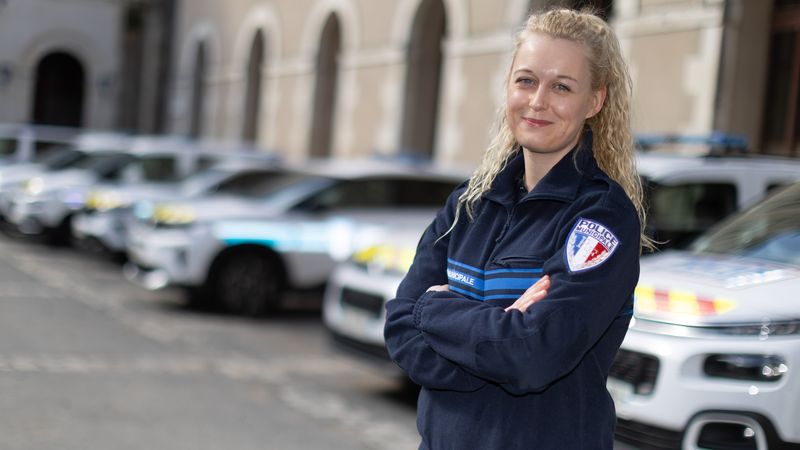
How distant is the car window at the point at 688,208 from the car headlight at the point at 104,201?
334 inches

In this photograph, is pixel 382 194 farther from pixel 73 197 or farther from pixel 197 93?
pixel 197 93

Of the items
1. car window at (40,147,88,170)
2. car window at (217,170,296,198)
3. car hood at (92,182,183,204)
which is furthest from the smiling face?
car window at (40,147,88,170)

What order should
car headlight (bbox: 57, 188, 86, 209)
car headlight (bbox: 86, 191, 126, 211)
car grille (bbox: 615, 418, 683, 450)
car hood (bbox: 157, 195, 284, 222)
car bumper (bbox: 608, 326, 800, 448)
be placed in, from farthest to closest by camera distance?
car headlight (bbox: 57, 188, 86, 209) → car headlight (bbox: 86, 191, 126, 211) → car hood (bbox: 157, 195, 284, 222) → car grille (bbox: 615, 418, 683, 450) → car bumper (bbox: 608, 326, 800, 448)

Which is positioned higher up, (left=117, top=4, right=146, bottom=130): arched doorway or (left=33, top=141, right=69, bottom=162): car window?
→ (left=117, top=4, right=146, bottom=130): arched doorway

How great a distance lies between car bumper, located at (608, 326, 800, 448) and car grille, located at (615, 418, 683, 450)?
0.02 m

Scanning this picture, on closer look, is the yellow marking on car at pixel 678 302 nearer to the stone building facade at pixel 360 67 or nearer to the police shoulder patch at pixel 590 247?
the stone building facade at pixel 360 67

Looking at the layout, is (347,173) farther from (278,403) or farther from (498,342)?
(498,342)

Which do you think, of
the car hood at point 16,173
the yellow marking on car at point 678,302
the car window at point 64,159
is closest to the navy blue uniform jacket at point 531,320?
the yellow marking on car at point 678,302

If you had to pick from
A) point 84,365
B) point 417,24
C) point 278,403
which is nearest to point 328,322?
point 278,403

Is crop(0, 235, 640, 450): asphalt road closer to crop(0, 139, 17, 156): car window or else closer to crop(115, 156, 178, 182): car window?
crop(115, 156, 178, 182): car window

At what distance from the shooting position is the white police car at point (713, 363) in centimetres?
478

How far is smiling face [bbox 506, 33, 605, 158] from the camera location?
Answer: 233cm

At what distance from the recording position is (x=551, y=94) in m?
2.35

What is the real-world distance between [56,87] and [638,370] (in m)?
36.9
